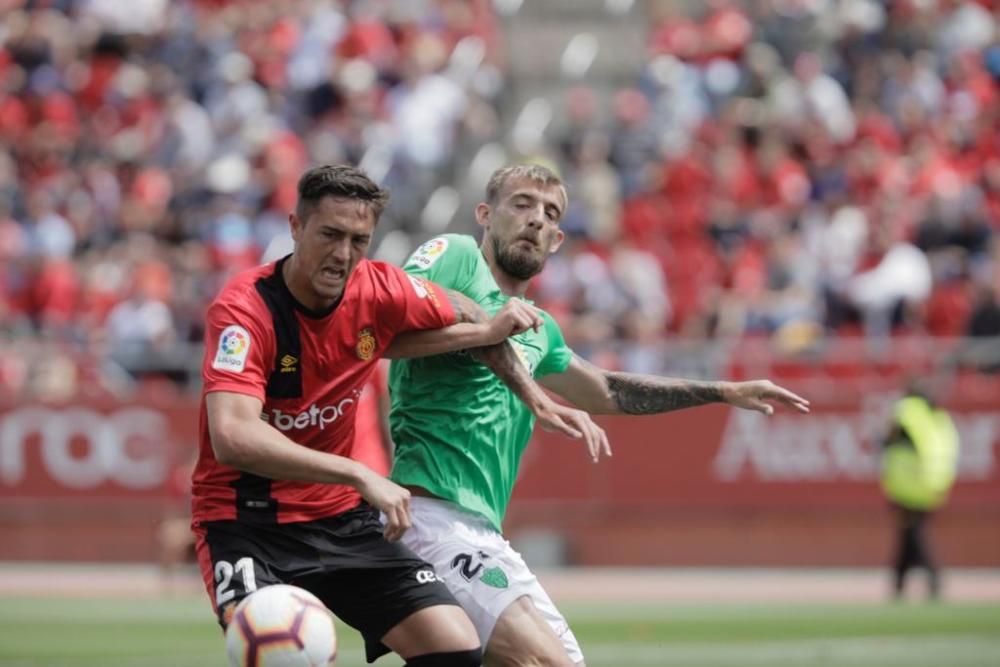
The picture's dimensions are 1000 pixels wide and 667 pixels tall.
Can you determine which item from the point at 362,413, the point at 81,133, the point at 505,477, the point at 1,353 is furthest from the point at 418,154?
the point at 505,477

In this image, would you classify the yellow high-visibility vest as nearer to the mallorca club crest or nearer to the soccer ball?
the mallorca club crest

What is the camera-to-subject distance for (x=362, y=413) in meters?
11.4

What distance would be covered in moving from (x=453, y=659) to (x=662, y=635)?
7.41 meters

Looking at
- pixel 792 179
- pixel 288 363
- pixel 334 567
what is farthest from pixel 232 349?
pixel 792 179

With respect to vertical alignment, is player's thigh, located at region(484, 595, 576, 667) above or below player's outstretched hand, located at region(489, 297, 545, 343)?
below

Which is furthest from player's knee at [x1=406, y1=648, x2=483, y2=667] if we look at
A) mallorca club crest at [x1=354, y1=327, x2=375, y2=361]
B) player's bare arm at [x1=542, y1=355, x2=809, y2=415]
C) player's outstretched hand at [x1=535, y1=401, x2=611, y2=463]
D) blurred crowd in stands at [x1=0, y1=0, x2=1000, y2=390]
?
blurred crowd in stands at [x1=0, y1=0, x2=1000, y2=390]

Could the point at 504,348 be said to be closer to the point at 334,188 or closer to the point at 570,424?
the point at 570,424

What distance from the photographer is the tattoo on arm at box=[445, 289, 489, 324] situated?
7418 millimetres

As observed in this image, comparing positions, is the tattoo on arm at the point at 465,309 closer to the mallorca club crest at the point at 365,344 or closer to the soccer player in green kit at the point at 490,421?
the soccer player in green kit at the point at 490,421

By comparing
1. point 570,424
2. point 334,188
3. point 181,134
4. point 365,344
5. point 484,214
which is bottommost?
point 570,424

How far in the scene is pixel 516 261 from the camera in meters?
7.85

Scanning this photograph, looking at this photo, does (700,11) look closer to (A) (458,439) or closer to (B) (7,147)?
(B) (7,147)

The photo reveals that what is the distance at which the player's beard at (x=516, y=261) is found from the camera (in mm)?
7840

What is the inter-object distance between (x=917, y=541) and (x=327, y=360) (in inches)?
444
